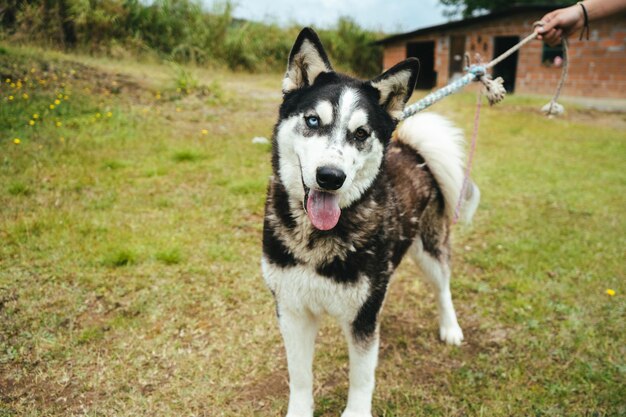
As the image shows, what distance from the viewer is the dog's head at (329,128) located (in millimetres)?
1927

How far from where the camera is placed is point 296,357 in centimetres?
222

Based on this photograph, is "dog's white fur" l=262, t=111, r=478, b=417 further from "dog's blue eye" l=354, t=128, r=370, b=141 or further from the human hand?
the human hand

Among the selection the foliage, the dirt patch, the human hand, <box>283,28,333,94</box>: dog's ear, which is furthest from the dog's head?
the foliage

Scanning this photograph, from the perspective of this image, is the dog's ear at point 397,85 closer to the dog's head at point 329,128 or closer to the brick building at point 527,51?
the dog's head at point 329,128

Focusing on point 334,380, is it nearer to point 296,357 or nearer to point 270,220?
point 296,357

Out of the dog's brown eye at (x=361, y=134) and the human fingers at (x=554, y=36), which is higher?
the human fingers at (x=554, y=36)

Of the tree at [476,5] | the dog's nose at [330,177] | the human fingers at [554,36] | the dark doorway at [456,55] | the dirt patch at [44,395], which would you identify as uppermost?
the tree at [476,5]

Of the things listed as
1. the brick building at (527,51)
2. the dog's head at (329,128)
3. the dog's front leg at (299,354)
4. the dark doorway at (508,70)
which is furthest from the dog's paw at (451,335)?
the dark doorway at (508,70)

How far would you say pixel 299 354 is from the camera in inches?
87.4

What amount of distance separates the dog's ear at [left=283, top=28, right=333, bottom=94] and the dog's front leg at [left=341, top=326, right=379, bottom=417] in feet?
4.01

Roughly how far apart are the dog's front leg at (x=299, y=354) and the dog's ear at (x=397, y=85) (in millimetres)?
1124

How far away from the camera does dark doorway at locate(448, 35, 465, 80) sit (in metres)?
17.0

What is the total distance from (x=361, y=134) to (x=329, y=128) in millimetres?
162

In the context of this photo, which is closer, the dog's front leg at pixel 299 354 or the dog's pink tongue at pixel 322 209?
the dog's pink tongue at pixel 322 209
